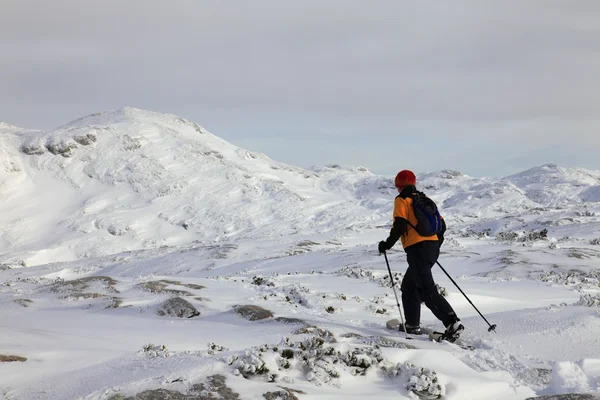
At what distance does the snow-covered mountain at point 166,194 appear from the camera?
56.2 meters

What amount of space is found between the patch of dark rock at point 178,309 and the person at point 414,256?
13.7 ft

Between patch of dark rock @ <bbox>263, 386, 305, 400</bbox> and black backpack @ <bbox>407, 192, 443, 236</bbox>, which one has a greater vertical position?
black backpack @ <bbox>407, 192, 443, 236</bbox>

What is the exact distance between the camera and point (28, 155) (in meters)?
72.3

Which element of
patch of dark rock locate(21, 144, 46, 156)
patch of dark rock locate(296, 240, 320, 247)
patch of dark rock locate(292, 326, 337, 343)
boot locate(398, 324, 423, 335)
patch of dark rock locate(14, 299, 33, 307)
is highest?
patch of dark rock locate(21, 144, 46, 156)

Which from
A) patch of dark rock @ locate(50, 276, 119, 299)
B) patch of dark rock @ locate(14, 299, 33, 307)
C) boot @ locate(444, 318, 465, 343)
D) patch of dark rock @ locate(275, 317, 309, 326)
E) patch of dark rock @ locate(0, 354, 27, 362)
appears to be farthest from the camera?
patch of dark rock @ locate(50, 276, 119, 299)

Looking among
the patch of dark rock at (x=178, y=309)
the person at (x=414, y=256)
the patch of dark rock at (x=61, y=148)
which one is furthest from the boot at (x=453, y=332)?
the patch of dark rock at (x=61, y=148)

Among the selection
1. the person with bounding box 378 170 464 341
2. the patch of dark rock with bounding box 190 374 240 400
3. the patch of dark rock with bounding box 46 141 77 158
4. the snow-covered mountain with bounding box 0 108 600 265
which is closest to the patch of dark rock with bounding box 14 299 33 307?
the person with bounding box 378 170 464 341

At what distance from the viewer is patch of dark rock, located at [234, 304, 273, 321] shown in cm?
880

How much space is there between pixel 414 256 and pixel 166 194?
63983 mm

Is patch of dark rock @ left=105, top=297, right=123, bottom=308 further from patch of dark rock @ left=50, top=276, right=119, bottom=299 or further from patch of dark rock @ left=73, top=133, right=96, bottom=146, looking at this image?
patch of dark rock @ left=73, top=133, right=96, bottom=146

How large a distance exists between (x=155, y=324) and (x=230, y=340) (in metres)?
2.10

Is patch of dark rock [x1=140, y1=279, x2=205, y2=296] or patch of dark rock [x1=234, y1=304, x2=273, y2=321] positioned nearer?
patch of dark rock [x1=234, y1=304, x2=273, y2=321]

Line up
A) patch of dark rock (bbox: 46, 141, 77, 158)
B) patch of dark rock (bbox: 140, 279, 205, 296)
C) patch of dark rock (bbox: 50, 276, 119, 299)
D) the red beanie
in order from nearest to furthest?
the red beanie → patch of dark rock (bbox: 140, 279, 205, 296) → patch of dark rock (bbox: 50, 276, 119, 299) → patch of dark rock (bbox: 46, 141, 77, 158)

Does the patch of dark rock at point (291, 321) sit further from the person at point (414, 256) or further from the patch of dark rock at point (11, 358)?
the patch of dark rock at point (11, 358)
